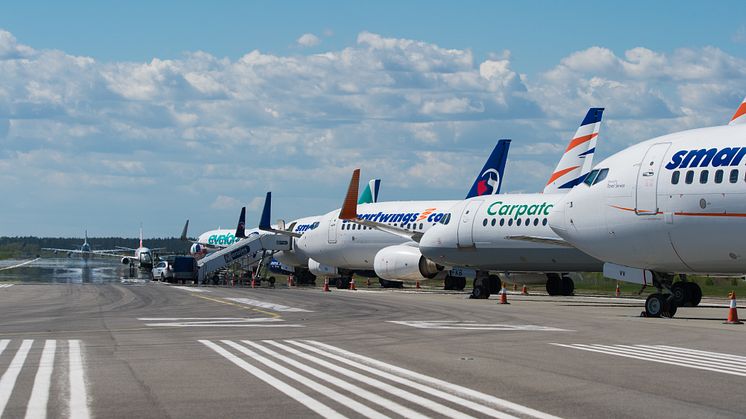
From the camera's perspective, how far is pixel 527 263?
4016 centimetres

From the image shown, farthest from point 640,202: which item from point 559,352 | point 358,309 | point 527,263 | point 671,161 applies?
point 527,263

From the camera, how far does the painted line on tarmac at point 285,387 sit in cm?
1028

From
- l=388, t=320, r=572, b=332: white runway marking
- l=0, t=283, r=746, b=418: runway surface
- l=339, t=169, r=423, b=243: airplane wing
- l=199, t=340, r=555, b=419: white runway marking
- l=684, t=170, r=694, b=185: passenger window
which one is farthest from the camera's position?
l=339, t=169, r=423, b=243: airplane wing

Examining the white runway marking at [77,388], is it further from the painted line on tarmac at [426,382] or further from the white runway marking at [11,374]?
the painted line on tarmac at [426,382]

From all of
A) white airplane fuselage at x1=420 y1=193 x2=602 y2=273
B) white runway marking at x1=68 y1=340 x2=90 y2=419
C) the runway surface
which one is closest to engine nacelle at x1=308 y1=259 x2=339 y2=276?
white airplane fuselage at x1=420 y1=193 x2=602 y2=273

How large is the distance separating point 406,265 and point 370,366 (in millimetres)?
33490

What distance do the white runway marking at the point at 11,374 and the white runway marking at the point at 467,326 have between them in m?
8.72

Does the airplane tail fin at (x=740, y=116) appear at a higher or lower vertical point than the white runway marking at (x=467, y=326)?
higher

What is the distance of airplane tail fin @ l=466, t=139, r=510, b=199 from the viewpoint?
52.3 meters

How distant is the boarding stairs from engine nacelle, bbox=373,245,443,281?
2095cm

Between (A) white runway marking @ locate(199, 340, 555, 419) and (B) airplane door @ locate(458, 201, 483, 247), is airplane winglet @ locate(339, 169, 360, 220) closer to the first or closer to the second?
(B) airplane door @ locate(458, 201, 483, 247)

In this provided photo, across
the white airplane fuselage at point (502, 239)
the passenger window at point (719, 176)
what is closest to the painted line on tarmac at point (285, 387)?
the passenger window at point (719, 176)

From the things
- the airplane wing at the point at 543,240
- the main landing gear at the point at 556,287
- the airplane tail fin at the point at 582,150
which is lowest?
the main landing gear at the point at 556,287

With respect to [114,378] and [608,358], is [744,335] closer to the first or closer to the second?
[608,358]
